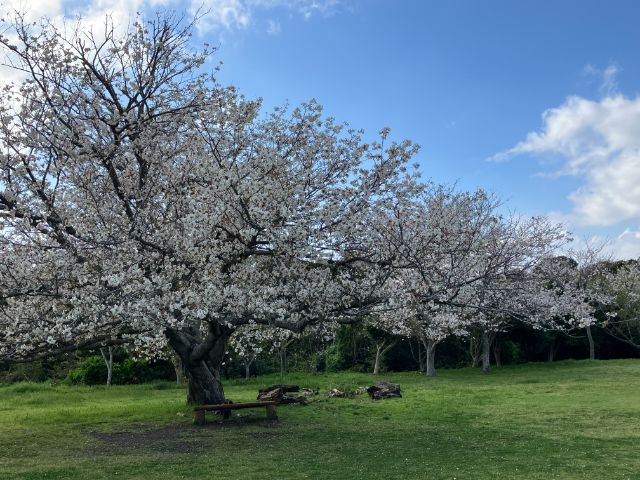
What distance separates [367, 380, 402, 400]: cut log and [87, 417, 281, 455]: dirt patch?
Result: 19.6 feet

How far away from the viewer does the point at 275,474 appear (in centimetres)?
841

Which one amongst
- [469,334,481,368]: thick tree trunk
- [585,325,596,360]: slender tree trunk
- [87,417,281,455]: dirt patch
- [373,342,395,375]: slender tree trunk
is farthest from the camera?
[585,325,596,360]: slender tree trunk

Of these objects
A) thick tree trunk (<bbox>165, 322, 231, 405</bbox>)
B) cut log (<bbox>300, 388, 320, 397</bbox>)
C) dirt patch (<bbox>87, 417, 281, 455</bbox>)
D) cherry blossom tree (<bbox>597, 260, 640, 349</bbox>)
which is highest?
cherry blossom tree (<bbox>597, 260, 640, 349</bbox>)

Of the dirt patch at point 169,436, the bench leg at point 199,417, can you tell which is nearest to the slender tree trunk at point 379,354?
the dirt patch at point 169,436

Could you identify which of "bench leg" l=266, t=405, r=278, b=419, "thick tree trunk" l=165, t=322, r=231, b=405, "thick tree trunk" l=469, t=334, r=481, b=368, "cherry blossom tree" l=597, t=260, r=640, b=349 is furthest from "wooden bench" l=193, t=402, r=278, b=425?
"cherry blossom tree" l=597, t=260, r=640, b=349

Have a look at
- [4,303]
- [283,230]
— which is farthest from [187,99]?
[4,303]

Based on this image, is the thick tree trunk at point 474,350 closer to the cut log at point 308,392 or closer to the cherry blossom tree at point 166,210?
the cut log at point 308,392

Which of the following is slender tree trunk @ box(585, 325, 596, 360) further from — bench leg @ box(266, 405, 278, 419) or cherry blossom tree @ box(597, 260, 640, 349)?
bench leg @ box(266, 405, 278, 419)

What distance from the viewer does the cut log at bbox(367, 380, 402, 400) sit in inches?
743

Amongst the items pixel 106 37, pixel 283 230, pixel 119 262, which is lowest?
pixel 119 262

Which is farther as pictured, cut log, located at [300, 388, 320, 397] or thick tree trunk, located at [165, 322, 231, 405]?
cut log, located at [300, 388, 320, 397]

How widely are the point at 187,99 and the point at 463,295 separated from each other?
7.65 metres

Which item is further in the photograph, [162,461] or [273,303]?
[273,303]

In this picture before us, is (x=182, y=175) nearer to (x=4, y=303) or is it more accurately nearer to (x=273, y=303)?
(x=273, y=303)
